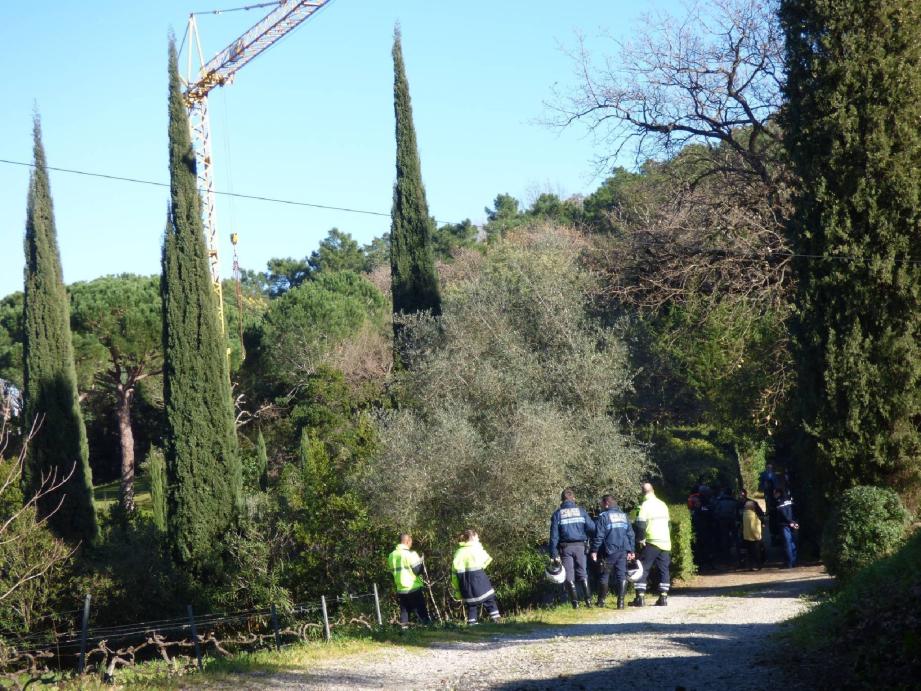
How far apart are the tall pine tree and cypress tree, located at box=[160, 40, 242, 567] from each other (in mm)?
14958

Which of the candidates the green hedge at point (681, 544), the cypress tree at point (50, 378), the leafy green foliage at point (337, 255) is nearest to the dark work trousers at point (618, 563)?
the green hedge at point (681, 544)

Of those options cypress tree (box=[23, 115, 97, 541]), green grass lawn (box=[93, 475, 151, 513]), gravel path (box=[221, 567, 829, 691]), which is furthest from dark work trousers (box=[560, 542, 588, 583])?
green grass lawn (box=[93, 475, 151, 513])

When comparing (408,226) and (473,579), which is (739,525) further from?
(408,226)

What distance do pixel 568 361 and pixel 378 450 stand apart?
15.6 feet

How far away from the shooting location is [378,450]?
19.1 metres

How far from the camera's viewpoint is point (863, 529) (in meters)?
11.8

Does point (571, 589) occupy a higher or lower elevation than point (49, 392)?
lower

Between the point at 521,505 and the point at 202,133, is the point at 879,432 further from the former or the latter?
the point at 202,133

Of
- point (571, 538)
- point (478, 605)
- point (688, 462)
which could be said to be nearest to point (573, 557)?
point (571, 538)

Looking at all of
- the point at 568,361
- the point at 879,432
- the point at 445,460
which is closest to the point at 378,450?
the point at 445,460

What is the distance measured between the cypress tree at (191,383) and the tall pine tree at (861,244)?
1496 cm

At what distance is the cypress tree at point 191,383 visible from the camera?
23391mm

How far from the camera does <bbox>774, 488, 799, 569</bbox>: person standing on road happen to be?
1931 centimetres

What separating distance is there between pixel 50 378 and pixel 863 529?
70.4 ft
